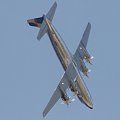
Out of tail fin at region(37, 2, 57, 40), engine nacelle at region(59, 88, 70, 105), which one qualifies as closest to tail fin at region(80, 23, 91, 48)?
tail fin at region(37, 2, 57, 40)

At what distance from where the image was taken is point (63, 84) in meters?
130

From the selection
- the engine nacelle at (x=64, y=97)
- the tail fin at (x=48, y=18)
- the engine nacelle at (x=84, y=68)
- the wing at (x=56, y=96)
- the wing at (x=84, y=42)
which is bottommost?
the engine nacelle at (x=64, y=97)

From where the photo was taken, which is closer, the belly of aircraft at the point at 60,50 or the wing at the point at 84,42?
the wing at the point at 84,42

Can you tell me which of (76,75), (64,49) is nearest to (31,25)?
(64,49)

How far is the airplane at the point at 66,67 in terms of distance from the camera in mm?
128750

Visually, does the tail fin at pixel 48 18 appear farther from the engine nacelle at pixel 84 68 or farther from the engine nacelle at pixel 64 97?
the engine nacelle at pixel 64 97

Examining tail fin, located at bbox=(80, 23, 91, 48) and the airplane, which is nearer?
the airplane

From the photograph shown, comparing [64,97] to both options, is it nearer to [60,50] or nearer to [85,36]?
[60,50]

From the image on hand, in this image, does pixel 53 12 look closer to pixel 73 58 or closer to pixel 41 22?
pixel 41 22

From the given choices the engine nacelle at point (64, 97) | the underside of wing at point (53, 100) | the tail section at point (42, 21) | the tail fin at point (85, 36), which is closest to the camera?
the engine nacelle at point (64, 97)

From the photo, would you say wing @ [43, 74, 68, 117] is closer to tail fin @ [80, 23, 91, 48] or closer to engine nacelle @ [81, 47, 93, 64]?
engine nacelle @ [81, 47, 93, 64]

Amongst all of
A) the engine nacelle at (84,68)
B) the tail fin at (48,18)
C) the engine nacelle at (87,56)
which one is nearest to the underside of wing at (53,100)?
the engine nacelle at (84,68)

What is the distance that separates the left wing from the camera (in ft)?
425

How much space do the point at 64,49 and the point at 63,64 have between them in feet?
14.8
